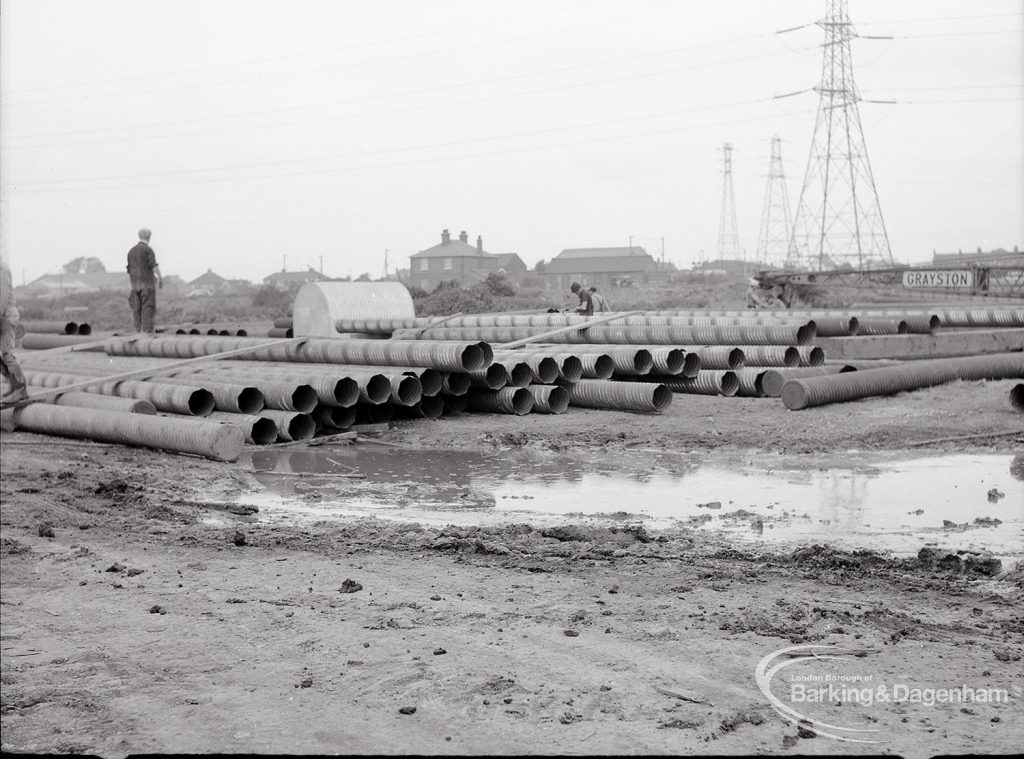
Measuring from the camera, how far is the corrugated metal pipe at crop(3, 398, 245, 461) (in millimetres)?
10523

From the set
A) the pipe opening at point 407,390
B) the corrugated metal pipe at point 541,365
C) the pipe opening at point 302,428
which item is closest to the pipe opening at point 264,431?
the pipe opening at point 302,428

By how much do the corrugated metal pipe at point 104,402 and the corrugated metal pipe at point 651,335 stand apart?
5.76m

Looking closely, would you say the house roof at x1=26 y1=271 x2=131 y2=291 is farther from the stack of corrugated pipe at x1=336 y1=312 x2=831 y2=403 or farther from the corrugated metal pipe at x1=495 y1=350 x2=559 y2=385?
the corrugated metal pipe at x1=495 y1=350 x2=559 y2=385

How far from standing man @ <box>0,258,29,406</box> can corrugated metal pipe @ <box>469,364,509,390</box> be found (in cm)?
556

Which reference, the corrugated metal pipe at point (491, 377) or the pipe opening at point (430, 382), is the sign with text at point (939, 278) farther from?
the pipe opening at point (430, 382)

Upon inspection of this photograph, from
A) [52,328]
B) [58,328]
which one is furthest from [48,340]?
[52,328]

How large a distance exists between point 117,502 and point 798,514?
5.62 metres

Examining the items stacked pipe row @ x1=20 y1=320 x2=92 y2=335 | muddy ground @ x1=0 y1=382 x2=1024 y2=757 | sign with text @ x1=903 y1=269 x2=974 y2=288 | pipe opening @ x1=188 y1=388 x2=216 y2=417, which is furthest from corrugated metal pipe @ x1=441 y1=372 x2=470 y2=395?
sign with text @ x1=903 y1=269 x2=974 y2=288

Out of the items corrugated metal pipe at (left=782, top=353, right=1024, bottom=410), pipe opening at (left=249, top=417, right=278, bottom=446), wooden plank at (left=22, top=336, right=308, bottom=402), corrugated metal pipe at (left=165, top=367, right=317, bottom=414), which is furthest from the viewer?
corrugated metal pipe at (left=782, top=353, right=1024, bottom=410)

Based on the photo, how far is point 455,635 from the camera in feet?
15.9

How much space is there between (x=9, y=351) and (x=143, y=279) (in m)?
7.24

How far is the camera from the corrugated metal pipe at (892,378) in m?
13.4

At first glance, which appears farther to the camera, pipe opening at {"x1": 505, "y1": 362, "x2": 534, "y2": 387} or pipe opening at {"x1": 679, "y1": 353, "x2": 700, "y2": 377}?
pipe opening at {"x1": 679, "y1": 353, "x2": 700, "y2": 377}

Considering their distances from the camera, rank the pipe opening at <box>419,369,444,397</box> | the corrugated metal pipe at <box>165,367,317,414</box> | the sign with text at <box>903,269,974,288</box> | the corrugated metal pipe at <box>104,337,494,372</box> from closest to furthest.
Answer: the corrugated metal pipe at <box>165,367,317,414</box> < the corrugated metal pipe at <box>104,337,494,372</box> < the pipe opening at <box>419,369,444,397</box> < the sign with text at <box>903,269,974,288</box>
